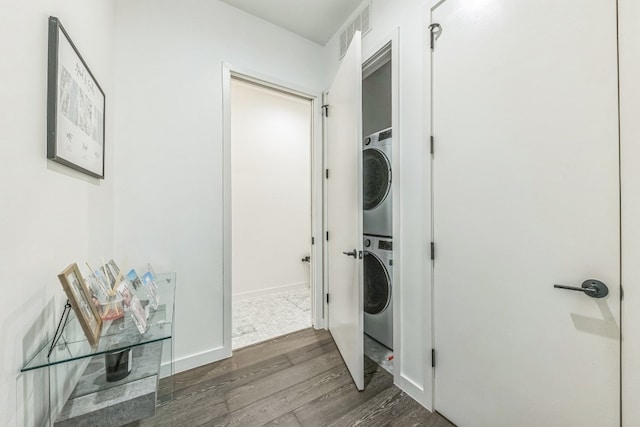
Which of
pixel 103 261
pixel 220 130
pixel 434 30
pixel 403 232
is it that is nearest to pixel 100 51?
pixel 220 130

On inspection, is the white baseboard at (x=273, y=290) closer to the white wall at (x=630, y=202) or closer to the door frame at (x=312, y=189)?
the door frame at (x=312, y=189)

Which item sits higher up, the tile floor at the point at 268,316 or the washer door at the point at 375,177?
the washer door at the point at 375,177

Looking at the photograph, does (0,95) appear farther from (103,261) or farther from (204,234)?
(204,234)

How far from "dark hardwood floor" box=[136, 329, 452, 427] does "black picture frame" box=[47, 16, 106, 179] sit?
1126 mm

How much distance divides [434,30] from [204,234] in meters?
2.09

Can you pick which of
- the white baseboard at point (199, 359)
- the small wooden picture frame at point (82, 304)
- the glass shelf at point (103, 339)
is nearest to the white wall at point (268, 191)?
the white baseboard at point (199, 359)

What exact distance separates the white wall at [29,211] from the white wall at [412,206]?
1.70m

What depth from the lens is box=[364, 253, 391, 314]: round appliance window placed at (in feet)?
6.63

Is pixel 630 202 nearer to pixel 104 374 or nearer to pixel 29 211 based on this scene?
pixel 29 211

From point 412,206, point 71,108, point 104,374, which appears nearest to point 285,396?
point 104,374

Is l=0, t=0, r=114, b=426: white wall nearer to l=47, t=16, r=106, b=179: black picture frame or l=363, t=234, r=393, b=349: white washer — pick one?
l=47, t=16, r=106, b=179: black picture frame

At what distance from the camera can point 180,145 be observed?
73.3 inches

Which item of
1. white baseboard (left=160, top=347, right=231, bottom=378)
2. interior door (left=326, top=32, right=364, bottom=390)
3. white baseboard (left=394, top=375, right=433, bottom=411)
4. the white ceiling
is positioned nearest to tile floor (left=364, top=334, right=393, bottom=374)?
white baseboard (left=394, top=375, right=433, bottom=411)

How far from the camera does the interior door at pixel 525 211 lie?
0.90 m
